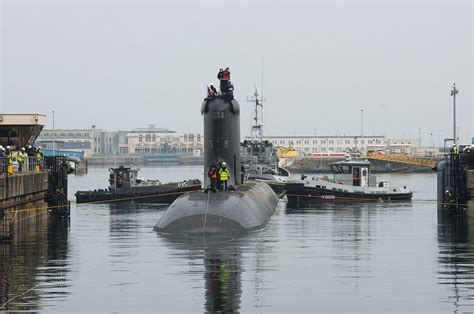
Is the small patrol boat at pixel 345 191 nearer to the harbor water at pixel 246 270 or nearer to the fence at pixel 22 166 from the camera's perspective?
the fence at pixel 22 166

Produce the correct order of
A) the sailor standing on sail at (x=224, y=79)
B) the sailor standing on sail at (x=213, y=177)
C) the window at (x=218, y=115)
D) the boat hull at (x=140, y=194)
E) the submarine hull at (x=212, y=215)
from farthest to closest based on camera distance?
the boat hull at (x=140, y=194) < the sailor standing on sail at (x=224, y=79) < the window at (x=218, y=115) < the sailor standing on sail at (x=213, y=177) < the submarine hull at (x=212, y=215)

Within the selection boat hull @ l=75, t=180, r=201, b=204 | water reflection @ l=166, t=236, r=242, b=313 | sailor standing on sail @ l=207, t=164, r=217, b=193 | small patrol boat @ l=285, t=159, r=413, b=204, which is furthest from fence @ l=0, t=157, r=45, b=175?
small patrol boat @ l=285, t=159, r=413, b=204

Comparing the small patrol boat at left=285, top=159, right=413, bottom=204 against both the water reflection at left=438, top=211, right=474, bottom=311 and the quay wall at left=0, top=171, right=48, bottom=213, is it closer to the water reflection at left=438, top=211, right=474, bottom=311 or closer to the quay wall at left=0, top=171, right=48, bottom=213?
the water reflection at left=438, top=211, right=474, bottom=311

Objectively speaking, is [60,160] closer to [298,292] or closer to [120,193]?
[120,193]

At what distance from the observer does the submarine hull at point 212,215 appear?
38.4 m

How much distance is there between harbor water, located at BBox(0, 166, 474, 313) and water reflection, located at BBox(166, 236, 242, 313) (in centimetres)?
3

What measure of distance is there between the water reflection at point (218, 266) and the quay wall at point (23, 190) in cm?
814

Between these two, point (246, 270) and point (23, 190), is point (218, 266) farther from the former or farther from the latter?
point (23, 190)

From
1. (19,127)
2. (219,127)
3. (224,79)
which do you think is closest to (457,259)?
(219,127)

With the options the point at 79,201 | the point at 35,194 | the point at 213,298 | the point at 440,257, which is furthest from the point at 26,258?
the point at 79,201

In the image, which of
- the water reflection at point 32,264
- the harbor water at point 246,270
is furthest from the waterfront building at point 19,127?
the harbor water at point 246,270

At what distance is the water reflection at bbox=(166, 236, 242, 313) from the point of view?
2317 centimetres

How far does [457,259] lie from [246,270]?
7740 mm

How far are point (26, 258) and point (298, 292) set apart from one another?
11136 millimetres
